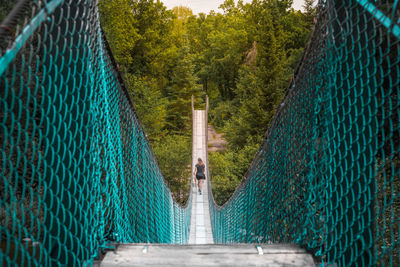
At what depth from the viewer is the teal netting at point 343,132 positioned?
0.86m

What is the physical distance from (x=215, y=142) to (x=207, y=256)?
595 inches

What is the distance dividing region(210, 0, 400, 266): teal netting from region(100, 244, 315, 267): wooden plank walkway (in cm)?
8

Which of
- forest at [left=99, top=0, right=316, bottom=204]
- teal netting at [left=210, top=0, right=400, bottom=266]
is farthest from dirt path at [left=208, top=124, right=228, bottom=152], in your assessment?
teal netting at [left=210, top=0, right=400, bottom=266]

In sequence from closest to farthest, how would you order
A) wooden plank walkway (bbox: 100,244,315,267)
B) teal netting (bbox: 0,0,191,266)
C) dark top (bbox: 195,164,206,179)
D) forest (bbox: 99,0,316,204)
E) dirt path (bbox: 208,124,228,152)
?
teal netting (bbox: 0,0,191,266) < wooden plank walkway (bbox: 100,244,315,267) < dark top (bbox: 195,164,206,179) < forest (bbox: 99,0,316,204) < dirt path (bbox: 208,124,228,152)

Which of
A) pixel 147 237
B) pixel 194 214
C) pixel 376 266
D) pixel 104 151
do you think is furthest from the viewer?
pixel 194 214

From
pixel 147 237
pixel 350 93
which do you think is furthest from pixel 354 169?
pixel 147 237

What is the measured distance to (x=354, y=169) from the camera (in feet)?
3.00

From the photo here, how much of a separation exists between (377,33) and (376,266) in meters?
0.63

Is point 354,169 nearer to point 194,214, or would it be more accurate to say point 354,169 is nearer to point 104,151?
point 104,151

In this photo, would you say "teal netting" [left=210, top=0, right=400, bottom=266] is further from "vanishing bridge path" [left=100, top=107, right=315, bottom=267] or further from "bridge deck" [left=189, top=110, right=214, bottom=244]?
"bridge deck" [left=189, top=110, right=214, bottom=244]

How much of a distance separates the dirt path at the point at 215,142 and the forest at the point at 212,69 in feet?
1.87

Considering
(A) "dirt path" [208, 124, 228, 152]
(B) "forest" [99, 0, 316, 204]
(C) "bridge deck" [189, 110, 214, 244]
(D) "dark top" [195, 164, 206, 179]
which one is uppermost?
(B) "forest" [99, 0, 316, 204]

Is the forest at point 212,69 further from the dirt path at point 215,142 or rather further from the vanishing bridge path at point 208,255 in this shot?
the vanishing bridge path at point 208,255

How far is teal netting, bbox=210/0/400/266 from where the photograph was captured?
860 millimetres
